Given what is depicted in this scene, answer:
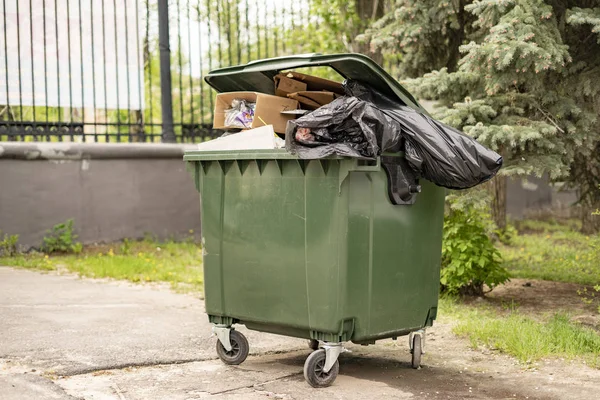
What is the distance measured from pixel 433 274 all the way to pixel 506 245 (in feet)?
17.7

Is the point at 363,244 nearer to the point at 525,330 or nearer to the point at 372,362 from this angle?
the point at 372,362

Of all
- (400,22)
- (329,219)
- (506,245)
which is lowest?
(506,245)

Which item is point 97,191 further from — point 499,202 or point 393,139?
point 393,139

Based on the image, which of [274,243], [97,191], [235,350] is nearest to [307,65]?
[274,243]

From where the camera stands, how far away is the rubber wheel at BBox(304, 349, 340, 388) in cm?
430

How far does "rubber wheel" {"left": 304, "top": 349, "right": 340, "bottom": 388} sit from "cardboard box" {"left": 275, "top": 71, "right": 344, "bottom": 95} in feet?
5.08

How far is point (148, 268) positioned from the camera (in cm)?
Result: 799

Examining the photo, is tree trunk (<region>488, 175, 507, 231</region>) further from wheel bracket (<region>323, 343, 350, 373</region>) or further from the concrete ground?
wheel bracket (<region>323, 343, 350, 373</region>)

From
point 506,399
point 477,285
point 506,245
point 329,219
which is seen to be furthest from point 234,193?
point 506,245

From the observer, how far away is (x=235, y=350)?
15.9ft

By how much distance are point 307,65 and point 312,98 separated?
15.0 inches

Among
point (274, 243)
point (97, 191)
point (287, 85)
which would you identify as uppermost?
point (287, 85)

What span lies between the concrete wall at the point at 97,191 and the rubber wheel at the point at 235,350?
4464mm

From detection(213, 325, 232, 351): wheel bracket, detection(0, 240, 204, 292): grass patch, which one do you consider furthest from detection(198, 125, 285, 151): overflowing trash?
detection(0, 240, 204, 292): grass patch
